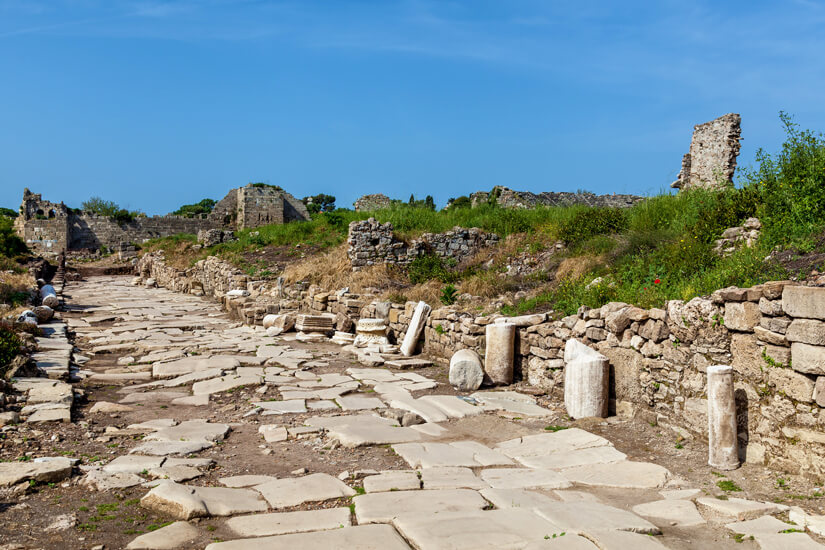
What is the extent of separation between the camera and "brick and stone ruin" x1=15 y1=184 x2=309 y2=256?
3819cm

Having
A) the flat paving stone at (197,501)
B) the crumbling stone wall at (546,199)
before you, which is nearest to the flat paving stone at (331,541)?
the flat paving stone at (197,501)

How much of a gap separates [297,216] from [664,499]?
127 feet

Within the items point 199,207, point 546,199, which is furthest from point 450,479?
point 199,207

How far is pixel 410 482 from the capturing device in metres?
4.52

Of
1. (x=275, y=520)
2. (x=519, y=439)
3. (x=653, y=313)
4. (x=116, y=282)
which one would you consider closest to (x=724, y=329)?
(x=653, y=313)

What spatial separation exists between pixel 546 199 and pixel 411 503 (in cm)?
1701

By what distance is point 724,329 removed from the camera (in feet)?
Result: 17.4

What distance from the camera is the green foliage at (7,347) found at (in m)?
7.52

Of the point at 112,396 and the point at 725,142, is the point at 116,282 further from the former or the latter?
the point at 725,142

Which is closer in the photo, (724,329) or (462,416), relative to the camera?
(724,329)

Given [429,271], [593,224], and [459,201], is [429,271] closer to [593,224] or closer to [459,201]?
[593,224]

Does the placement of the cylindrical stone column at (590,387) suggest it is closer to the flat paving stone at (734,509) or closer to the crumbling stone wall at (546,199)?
the flat paving stone at (734,509)

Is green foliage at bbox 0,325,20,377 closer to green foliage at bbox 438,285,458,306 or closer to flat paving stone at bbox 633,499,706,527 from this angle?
green foliage at bbox 438,285,458,306

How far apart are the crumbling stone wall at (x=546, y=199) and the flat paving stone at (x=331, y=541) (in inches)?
588
